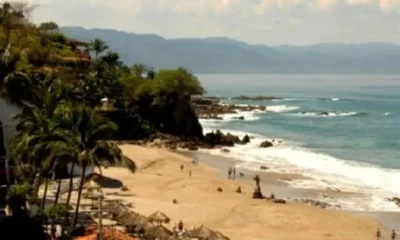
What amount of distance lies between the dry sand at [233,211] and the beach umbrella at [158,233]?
179 inches

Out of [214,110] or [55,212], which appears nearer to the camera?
[55,212]

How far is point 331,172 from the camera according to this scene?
52.8 metres

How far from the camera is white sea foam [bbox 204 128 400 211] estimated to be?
41.8 metres

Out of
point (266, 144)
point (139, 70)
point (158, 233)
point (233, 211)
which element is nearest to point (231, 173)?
A: point (233, 211)

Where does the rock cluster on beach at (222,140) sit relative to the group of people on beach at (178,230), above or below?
below


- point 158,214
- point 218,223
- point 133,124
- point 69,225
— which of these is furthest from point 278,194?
point 133,124

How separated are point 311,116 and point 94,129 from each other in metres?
93.8

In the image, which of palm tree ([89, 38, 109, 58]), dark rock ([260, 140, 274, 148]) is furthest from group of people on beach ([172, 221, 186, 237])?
palm tree ([89, 38, 109, 58])

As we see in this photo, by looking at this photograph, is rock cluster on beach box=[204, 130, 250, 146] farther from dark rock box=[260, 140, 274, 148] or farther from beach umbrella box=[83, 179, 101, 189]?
beach umbrella box=[83, 179, 101, 189]

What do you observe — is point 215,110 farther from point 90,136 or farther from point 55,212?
point 55,212

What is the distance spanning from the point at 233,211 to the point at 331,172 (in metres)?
18.6

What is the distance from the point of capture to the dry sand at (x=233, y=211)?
108ft

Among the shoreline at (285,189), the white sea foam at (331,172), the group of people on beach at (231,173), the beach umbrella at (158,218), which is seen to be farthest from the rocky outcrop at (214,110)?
the beach umbrella at (158,218)

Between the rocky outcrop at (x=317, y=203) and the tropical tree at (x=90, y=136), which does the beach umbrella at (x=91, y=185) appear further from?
the rocky outcrop at (x=317, y=203)
